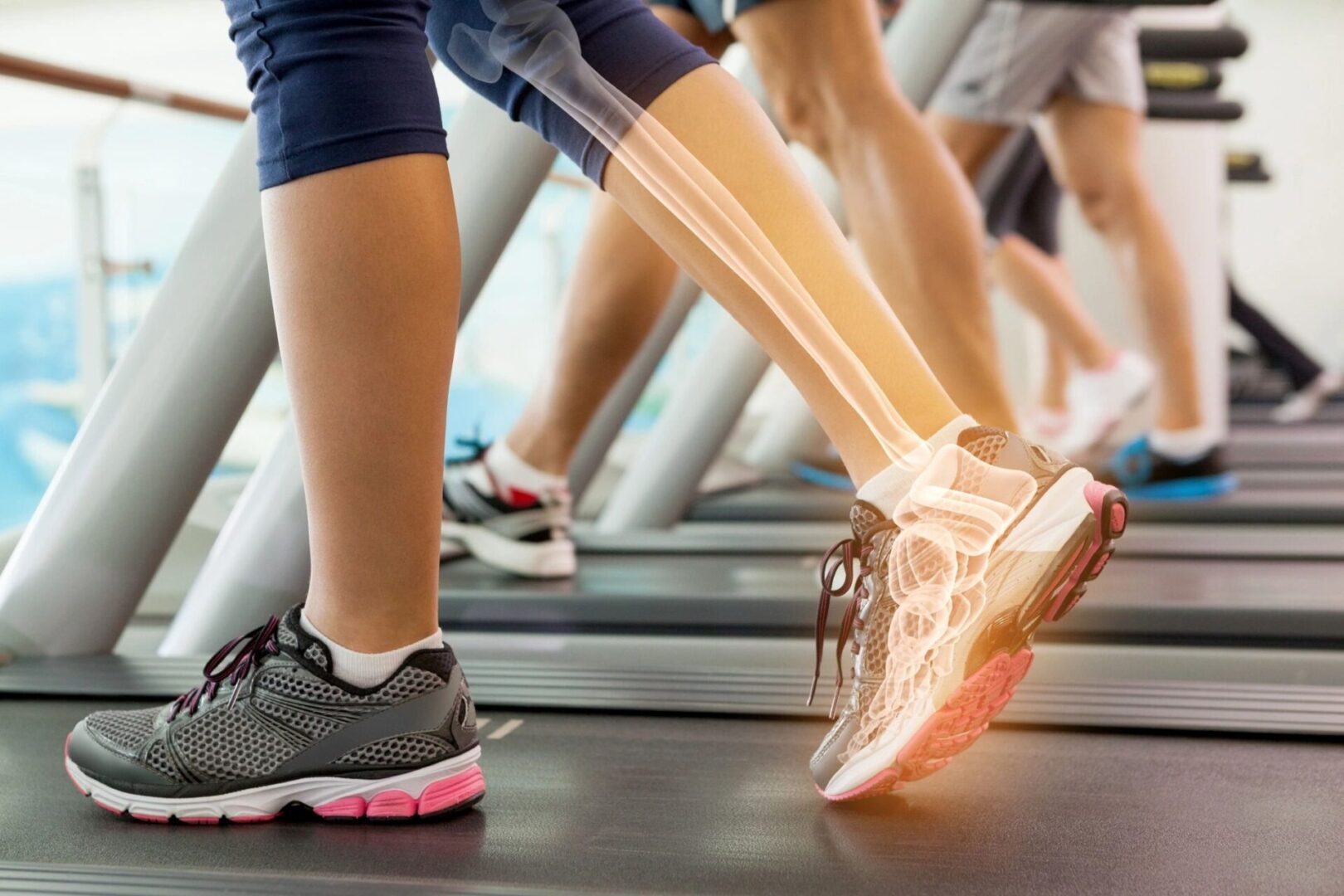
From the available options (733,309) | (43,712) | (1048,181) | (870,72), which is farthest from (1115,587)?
(1048,181)

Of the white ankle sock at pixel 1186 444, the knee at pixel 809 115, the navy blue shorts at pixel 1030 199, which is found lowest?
the white ankle sock at pixel 1186 444

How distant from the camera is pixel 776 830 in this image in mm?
809

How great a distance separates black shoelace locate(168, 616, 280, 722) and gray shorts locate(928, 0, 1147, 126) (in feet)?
6.61

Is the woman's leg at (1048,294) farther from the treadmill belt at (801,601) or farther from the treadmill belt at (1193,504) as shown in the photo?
the treadmill belt at (801,601)

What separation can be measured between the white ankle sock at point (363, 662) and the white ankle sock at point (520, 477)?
0.99m

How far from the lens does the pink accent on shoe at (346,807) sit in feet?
2.77

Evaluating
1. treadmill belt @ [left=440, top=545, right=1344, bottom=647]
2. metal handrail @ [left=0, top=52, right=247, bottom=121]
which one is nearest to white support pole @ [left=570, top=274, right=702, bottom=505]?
treadmill belt @ [left=440, top=545, right=1344, bottom=647]

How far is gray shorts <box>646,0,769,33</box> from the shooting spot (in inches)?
47.5

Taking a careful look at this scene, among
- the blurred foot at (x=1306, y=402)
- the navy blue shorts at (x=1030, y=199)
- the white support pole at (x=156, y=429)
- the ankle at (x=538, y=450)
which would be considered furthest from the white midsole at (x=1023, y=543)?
the blurred foot at (x=1306, y=402)

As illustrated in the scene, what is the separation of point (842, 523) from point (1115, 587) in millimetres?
Answer: 922

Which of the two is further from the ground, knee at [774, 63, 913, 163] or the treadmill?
knee at [774, 63, 913, 163]

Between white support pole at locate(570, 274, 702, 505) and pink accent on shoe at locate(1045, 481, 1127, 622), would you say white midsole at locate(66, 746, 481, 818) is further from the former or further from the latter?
white support pole at locate(570, 274, 702, 505)

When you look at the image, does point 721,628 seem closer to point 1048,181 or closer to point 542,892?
point 542,892

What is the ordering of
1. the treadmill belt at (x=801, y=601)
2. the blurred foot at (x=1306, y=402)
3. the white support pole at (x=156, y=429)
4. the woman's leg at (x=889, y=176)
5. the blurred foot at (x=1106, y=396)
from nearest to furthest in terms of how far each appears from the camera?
the woman's leg at (x=889, y=176) → the white support pole at (x=156, y=429) → the treadmill belt at (x=801, y=601) → the blurred foot at (x=1106, y=396) → the blurred foot at (x=1306, y=402)
